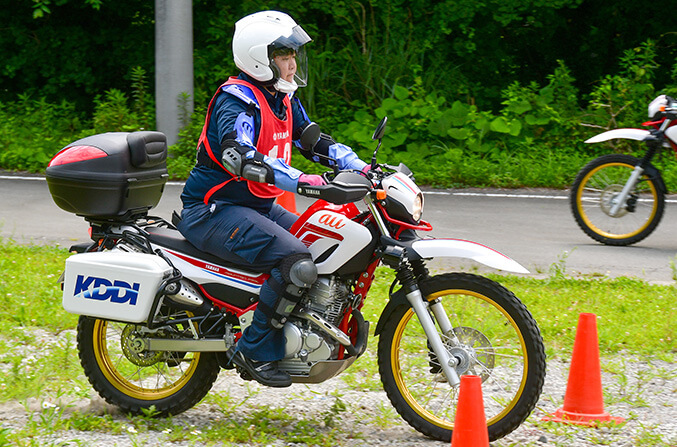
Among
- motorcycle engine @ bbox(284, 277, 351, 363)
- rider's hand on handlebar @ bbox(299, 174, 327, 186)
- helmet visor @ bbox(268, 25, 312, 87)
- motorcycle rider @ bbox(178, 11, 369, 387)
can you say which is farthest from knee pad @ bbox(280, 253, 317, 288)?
helmet visor @ bbox(268, 25, 312, 87)

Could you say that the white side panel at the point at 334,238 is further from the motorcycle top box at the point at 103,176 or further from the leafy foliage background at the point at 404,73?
the leafy foliage background at the point at 404,73

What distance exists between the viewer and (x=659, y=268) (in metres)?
8.68

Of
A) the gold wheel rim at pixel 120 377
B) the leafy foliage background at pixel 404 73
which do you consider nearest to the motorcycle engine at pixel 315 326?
the gold wheel rim at pixel 120 377

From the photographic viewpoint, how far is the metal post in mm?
13680

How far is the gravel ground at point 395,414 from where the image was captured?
4.77 m

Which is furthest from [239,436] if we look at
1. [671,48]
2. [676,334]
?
[671,48]

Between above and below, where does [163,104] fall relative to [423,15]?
below

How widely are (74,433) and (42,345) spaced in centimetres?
140

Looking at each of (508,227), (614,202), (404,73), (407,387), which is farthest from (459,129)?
(407,387)

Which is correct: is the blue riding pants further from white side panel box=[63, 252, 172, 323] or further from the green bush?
the green bush

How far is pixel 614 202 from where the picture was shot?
9594 mm

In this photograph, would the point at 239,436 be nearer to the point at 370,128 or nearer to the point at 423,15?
the point at 370,128

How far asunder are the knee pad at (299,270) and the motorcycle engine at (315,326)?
0.13m

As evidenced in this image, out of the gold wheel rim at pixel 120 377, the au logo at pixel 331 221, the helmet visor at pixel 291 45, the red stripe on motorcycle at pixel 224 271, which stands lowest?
the gold wheel rim at pixel 120 377
